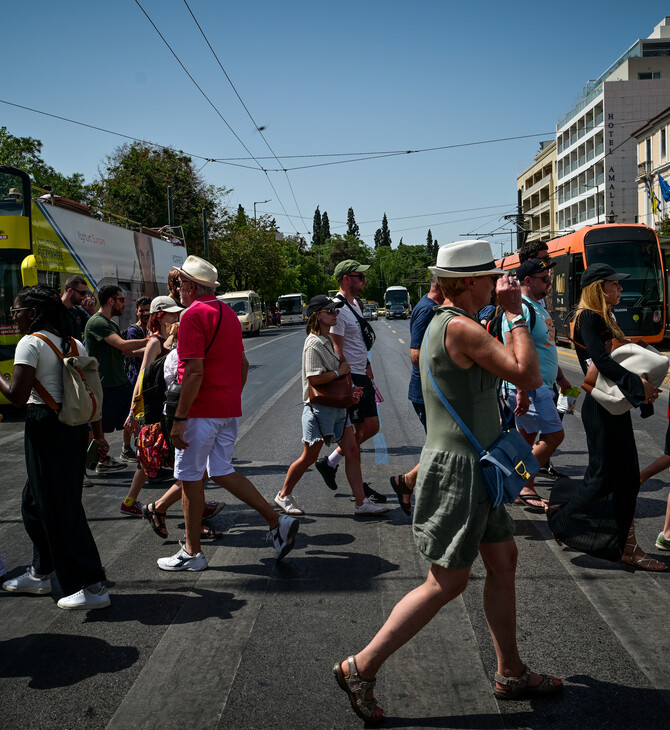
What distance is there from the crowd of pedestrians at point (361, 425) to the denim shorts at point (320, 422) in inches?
0.4

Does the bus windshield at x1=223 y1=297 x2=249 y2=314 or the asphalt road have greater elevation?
the bus windshield at x1=223 y1=297 x2=249 y2=314

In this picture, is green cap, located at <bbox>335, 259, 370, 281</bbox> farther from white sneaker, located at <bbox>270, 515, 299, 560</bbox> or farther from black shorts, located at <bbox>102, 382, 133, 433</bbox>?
black shorts, located at <bbox>102, 382, 133, 433</bbox>

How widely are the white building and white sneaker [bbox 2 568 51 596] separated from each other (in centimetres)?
5769

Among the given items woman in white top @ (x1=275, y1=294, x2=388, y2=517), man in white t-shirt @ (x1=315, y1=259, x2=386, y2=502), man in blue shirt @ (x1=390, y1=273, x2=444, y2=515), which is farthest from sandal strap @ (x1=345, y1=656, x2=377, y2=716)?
man in white t-shirt @ (x1=315, y1=259, x2=386, y2=502)

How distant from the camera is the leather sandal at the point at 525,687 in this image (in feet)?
9.48

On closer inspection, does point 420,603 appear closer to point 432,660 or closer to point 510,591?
point 510,591

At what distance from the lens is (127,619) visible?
149 inches

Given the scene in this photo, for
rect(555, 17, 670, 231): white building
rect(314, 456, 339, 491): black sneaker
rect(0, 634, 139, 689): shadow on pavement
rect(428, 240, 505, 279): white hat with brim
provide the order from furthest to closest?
1. rect(555, 17, 670, 231): white building
2. rect(314, 456, 339, 491): black sneaker
3. rect(0, 634, 139, 689): shadow on pavement
4. rect(428, 240, 505, 279): white hat with brim

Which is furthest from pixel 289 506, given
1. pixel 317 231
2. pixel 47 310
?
pixel 317 231

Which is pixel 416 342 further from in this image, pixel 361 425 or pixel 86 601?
pixel 86 601

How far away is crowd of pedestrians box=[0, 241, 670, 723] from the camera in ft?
9.02

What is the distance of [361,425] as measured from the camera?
235 inches

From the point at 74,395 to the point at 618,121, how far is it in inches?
2553

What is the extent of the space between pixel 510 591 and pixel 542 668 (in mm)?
560
